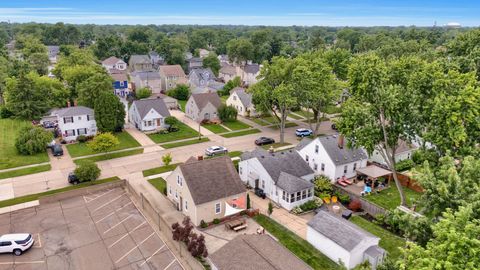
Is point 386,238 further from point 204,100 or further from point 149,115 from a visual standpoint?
point 204,100

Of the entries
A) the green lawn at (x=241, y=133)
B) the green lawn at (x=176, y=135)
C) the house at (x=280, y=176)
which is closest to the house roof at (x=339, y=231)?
the house at (x=280, y=176)

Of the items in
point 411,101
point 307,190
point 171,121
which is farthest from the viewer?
point 171,121

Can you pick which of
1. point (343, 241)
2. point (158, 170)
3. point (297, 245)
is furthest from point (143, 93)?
point (343, 241)

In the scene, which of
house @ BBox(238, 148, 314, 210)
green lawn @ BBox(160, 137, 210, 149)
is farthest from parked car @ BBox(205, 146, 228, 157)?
house @ BBox(238, 148, 314, 210)

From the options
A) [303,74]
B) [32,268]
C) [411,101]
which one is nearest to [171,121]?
[303,74]

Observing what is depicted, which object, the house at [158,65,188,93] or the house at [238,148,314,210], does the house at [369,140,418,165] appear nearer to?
the house at [238,148,314,210]

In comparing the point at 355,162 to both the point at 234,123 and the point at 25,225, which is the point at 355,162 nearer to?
the point at 234,123

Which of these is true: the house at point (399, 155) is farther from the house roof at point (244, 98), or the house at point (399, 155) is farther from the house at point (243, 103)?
the house roof at point (244, 98)
